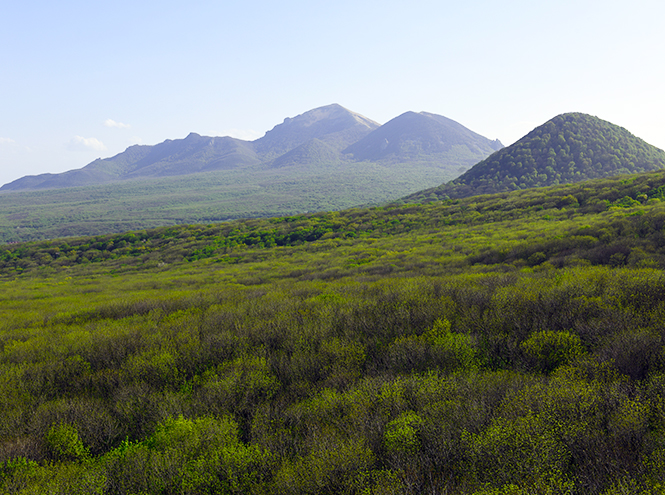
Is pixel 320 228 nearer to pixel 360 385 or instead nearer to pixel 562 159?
pixel 360 385

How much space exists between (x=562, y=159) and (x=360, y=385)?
111 m

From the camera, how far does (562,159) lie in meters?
91.7

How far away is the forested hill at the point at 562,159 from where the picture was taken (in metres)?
85.6

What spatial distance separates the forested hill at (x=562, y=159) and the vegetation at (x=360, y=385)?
75.0m

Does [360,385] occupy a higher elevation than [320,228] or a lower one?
lower

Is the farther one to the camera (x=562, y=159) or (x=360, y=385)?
(x=562, y=159)

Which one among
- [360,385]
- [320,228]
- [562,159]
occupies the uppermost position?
[562,159]

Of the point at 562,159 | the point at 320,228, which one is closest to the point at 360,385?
the point at 320,228

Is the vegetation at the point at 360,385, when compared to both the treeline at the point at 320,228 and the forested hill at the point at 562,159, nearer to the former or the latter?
the treeline at the point at 320,228

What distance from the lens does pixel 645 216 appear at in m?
20.3

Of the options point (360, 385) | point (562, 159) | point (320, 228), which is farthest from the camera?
point (562, 159)

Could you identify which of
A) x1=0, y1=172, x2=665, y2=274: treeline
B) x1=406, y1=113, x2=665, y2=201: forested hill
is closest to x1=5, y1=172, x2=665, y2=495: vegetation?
x1=0, y1=172, x2=665, y2=274: treeline

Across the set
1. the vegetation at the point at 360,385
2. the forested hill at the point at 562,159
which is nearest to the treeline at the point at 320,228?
the vegetation at the point at 360,385

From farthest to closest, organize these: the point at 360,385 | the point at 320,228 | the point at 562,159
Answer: the point at 562,159, the point at 320,228, the point at 360,385
